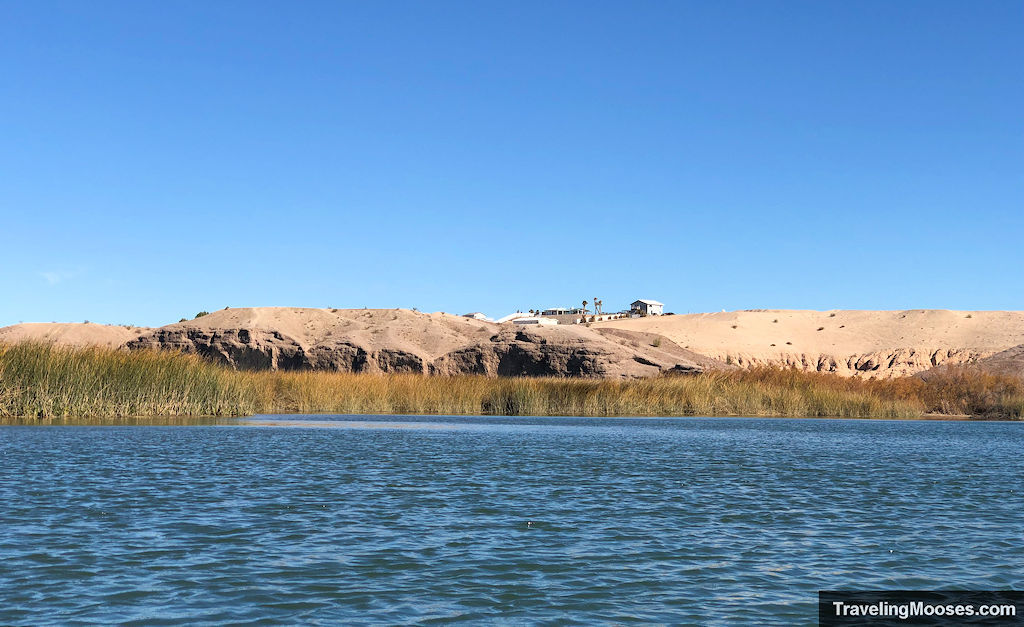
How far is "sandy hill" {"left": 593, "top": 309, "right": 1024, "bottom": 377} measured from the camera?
96.6 meters

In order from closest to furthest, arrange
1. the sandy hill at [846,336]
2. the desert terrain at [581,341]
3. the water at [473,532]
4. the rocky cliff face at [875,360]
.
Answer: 1. the water at [473,532]
2. the desert terrain at [581,341]
3. the rocky cliff face at [875,360]
4. the sandy hill at [846,336]

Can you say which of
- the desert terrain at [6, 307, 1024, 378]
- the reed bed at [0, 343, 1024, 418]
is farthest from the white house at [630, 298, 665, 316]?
the reed bed at [0, 343, 1024, 418]

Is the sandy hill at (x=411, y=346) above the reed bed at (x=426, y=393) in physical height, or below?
above

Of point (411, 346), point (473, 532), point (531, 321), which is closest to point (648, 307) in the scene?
point (531, 321)

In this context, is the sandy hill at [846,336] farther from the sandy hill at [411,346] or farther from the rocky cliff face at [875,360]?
the sandy hill at [411,346]

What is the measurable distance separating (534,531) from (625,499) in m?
3.23

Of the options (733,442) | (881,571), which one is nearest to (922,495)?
(881,571)

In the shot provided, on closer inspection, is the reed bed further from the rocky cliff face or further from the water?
the rocky cliff face

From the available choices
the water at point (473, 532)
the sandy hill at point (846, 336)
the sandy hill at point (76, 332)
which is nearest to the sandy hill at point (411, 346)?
the sandy hill at point (76, 332)

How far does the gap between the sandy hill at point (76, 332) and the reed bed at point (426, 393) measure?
55.7 m

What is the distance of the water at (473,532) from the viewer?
8070mm

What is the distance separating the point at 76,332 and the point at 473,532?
94112mm

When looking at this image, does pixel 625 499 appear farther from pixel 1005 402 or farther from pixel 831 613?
pixel 1005 402

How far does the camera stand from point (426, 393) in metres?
42.2
